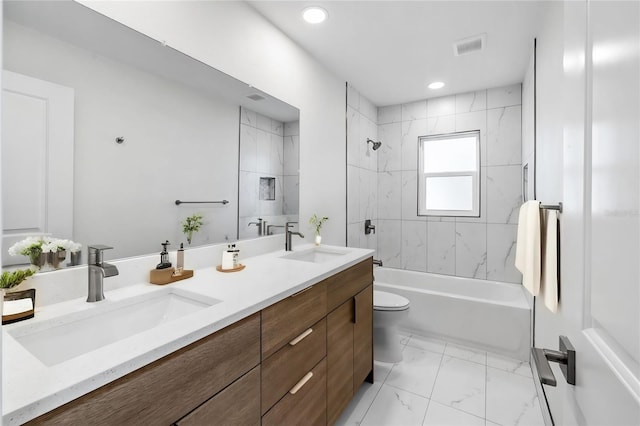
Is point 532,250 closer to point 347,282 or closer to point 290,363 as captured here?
point 347,282

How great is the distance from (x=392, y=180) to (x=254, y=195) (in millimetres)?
2232

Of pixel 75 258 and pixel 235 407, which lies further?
pixel 75 258

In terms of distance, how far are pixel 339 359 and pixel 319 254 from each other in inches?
30.0

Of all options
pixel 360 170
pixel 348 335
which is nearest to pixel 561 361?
pixel 348 335

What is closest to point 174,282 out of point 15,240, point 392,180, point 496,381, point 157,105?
point 15,240

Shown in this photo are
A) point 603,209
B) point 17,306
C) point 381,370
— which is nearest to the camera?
point 603,209

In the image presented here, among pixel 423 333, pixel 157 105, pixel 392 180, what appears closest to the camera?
pixel 157 105

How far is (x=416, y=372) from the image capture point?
7.49ft

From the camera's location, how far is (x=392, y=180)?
374cm

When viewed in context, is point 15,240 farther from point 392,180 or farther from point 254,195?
point 392,180

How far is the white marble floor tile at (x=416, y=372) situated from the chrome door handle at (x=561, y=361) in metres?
1.65

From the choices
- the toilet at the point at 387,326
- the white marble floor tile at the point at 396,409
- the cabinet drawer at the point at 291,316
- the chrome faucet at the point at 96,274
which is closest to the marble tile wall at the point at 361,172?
the toilet at the point at 387,326

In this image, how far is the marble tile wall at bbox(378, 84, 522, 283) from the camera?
3109mm

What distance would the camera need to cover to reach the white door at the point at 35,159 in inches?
37.9
